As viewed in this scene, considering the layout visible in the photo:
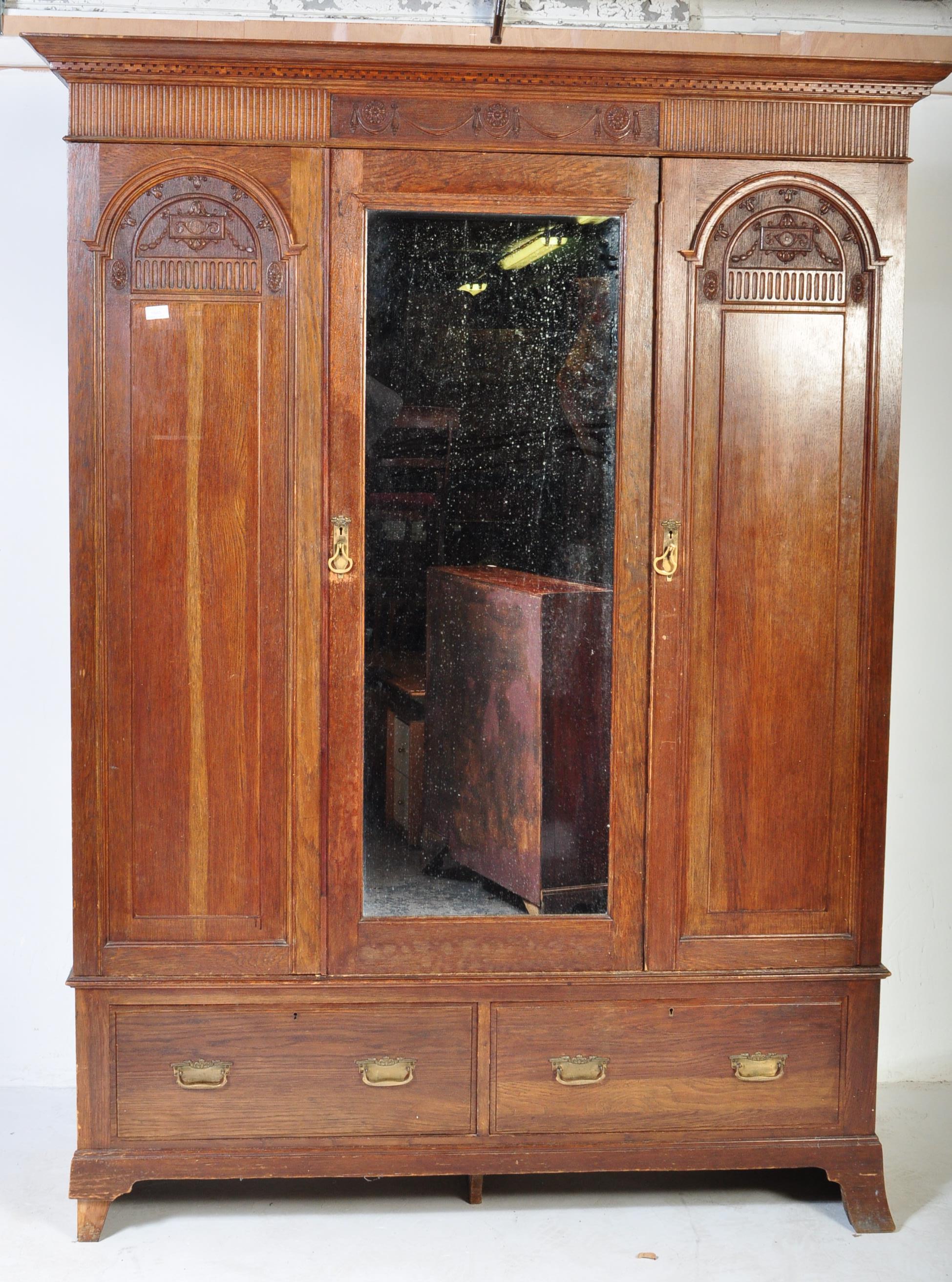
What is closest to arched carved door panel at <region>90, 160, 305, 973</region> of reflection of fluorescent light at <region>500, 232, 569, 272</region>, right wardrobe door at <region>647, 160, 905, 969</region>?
reflection of fluorescent light at <region>500, 232, 569, 272</region>

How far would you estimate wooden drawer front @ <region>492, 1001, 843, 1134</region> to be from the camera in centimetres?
238

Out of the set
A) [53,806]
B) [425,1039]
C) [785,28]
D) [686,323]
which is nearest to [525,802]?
[425,1039]

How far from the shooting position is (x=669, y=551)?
7.61ft

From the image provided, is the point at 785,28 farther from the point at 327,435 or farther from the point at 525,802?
the point at 525,802

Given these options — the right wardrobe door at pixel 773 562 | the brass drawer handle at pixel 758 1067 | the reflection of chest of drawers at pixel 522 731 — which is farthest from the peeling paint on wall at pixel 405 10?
the brass drawer handle at pixel 758 1067

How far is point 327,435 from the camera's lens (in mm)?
2271

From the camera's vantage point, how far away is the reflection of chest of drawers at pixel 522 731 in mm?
2301

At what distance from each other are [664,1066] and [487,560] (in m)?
1.07

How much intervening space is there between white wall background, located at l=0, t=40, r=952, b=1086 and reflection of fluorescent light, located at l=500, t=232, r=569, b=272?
1.18 m

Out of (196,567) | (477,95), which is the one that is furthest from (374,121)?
(196,567)

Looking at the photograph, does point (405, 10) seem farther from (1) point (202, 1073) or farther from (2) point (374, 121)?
(1) point (202, 1073)

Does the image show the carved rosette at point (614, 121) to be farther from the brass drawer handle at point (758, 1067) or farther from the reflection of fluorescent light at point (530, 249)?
the brass drawer handle at point (758, 1067)

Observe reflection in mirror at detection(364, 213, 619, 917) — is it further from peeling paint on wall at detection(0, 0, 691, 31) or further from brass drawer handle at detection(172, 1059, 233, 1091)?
peeling paint on wall at detection(0, 0, 691, 31)

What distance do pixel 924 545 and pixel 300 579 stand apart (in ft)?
5.48
